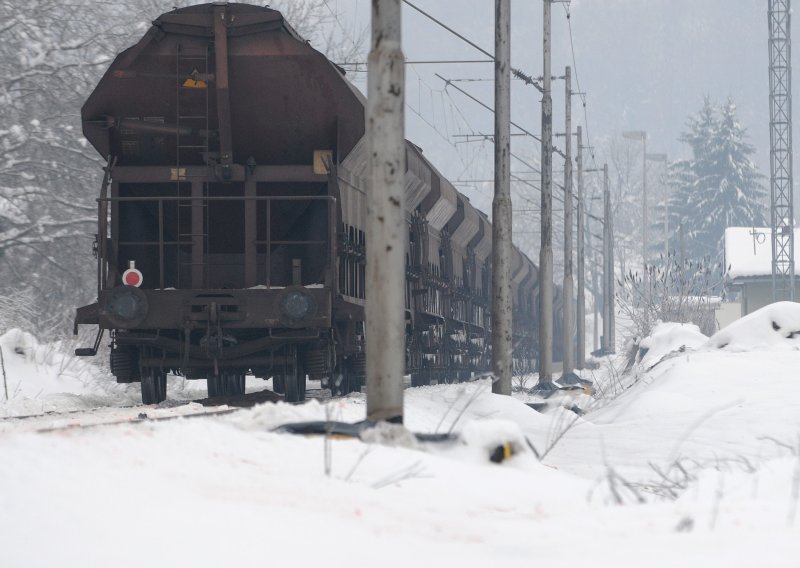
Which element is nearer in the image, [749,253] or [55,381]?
[55,381]

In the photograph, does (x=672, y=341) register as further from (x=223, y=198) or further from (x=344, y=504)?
(x=344, y=504)

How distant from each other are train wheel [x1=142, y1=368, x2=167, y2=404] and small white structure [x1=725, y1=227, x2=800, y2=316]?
42733 millimetres

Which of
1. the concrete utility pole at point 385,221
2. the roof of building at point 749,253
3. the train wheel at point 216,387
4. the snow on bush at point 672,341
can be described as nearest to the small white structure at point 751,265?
the roof of building at point 749,253

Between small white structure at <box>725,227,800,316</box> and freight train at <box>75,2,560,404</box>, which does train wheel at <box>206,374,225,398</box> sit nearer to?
freight train at <box>75,2,560,404</box>

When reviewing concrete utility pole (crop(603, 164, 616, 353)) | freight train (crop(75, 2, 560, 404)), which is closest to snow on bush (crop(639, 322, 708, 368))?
freight train (crop(75, 2, 560, 404))

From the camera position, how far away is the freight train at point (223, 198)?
516 inches

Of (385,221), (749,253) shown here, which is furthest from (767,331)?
(749,253)

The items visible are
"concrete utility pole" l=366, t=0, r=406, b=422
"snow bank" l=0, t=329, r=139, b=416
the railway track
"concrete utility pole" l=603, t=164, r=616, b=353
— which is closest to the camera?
"concrete utility pole" l=366, t=0, r=406, b=422

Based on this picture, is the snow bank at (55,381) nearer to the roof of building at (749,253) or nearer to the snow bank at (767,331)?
the snow bank at (767,331)

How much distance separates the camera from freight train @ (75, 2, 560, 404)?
43.0ft

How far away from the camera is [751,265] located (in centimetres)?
5638

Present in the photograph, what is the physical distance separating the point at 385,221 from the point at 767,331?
12091mm

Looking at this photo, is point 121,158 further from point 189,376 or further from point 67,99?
point 67,99

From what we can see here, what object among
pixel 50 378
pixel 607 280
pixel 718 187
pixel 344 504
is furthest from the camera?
pixel 718 187
